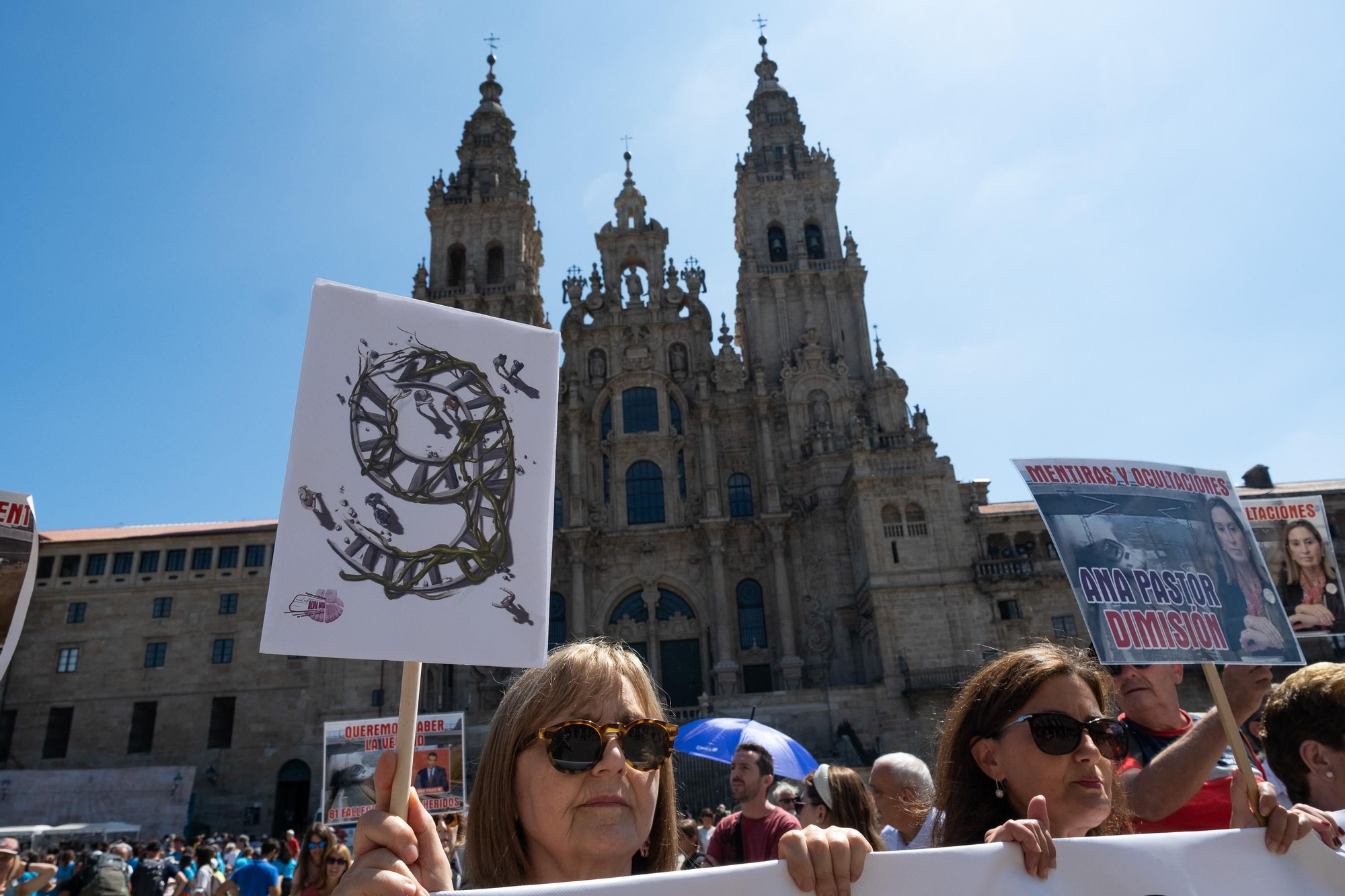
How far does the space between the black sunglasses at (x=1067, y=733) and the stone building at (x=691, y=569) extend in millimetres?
24387

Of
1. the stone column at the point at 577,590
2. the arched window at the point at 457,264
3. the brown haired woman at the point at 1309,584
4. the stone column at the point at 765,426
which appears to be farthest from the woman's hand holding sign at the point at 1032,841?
the arched window at the point at 457,264

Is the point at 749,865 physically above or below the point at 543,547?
below

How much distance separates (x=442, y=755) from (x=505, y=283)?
2949 cm

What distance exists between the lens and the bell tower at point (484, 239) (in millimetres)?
38844

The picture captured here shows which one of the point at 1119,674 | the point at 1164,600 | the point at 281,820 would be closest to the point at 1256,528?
the point at 1119,674

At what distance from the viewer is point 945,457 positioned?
31.2 m

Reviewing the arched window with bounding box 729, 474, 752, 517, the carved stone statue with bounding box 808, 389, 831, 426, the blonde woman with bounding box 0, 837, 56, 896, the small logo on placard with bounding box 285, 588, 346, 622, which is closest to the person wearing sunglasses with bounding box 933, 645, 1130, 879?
the small logo on placard with bounding box 285, 588, 346, 622

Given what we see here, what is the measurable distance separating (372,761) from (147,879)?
10.9 feet

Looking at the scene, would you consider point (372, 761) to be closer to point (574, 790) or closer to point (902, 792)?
point (902, 792)

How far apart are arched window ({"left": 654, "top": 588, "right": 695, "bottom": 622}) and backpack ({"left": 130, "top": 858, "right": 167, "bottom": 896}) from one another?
22.3m

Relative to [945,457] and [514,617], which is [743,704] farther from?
[514,617]

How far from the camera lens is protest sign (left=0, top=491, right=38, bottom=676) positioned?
541 cm

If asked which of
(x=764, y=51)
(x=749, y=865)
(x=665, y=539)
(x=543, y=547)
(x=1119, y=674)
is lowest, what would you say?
(x=749, y=865)

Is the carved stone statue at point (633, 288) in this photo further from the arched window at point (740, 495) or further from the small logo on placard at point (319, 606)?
the small logo on placard at point (319, 606)
